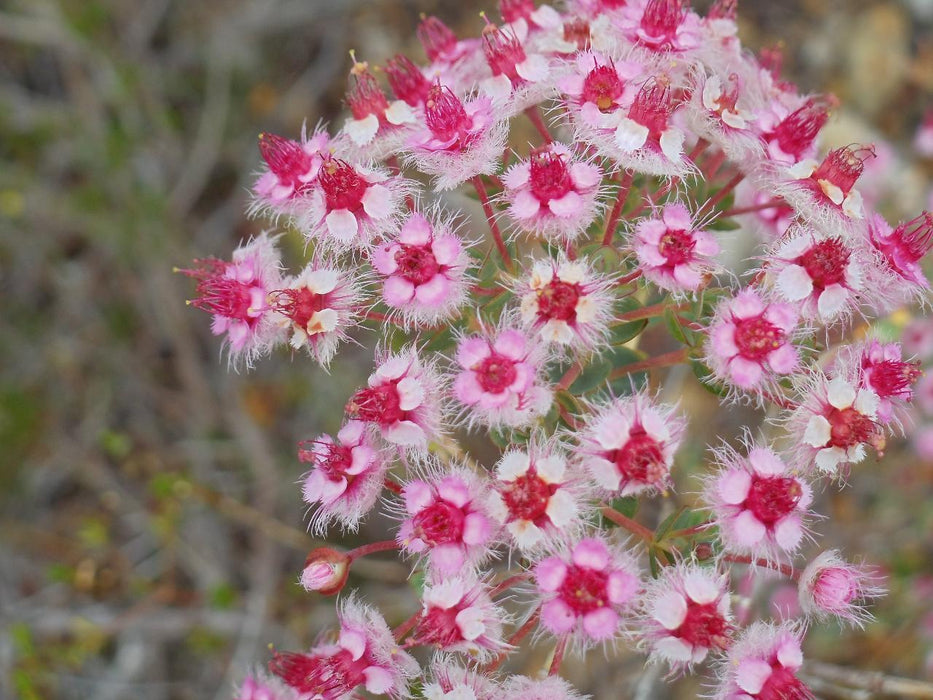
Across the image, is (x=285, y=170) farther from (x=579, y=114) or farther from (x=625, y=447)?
(x=625, y=447)

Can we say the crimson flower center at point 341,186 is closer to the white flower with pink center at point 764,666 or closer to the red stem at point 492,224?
the red stem at point 492,224

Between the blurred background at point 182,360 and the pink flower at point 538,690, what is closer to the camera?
the pink flower at point 538,690

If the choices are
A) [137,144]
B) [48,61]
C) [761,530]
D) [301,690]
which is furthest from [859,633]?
[48,61]

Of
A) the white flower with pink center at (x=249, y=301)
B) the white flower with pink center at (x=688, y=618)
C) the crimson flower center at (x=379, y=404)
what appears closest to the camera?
the white flower with pink center at (x=688, y=618)

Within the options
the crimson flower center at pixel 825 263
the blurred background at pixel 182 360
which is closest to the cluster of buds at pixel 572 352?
the crimson flower center at pixel 825 263

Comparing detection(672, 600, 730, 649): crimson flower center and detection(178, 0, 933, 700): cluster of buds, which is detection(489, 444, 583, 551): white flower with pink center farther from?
detection(672, 600, 730, 649): crimson flower center
